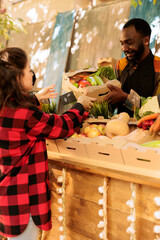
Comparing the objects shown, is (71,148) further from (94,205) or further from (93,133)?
(94,205)

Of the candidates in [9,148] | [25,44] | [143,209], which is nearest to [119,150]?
[143,209]

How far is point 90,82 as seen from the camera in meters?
1.71

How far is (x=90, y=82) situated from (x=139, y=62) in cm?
76

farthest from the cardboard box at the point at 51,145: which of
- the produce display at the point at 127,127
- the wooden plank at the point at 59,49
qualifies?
the wooden plank at the point at 59,49

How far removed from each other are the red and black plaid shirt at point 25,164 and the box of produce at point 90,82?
381 millimetres

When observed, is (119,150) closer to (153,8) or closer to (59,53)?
(153,8)

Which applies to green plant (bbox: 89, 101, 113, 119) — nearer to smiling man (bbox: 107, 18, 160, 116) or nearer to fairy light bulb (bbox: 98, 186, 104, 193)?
smiling man (bbox: 107, 18, 160, 116)

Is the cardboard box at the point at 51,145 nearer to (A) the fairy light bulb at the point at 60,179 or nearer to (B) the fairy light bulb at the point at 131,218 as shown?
(A) the fairy light bulb at the point at 60,179

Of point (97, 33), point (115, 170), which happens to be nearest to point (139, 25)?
point (115, 170)

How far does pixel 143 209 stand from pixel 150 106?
60 centimetres

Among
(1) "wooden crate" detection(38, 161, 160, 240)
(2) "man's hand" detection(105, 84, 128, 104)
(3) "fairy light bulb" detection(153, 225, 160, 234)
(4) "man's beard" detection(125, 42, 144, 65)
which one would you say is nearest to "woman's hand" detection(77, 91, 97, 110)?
(2) "man's hand" detection(105, 84, 128, 104)

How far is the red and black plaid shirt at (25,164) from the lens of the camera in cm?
116

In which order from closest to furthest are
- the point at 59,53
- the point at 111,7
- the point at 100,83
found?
1. the point at 100,83
2. the point at 111,7
3. the point at 59,53

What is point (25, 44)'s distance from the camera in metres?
5.29
